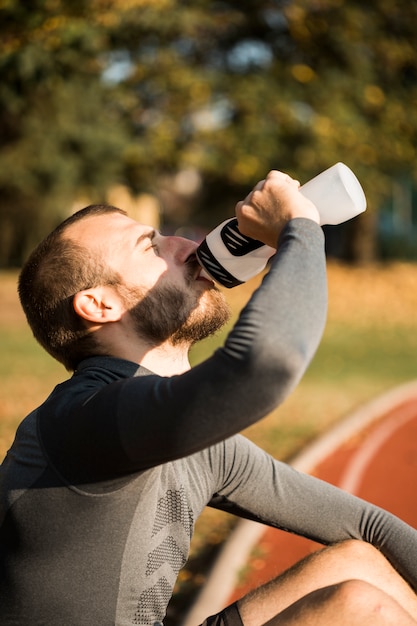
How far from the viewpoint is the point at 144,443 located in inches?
69.7

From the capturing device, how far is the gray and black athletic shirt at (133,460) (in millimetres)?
1709

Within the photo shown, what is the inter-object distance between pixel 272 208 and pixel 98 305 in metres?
0.55

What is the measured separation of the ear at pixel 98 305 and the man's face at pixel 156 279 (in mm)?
28

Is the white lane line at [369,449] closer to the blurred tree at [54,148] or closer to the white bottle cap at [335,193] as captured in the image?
the white bottle cap at [335,193]

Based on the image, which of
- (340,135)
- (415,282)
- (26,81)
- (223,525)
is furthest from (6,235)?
(223,525)

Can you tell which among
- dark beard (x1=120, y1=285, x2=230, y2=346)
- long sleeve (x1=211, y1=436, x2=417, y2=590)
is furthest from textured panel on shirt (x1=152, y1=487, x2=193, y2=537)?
dark beard (x1=120, y1=285, x2=230, y2=346)

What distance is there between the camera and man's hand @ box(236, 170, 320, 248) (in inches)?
75.7

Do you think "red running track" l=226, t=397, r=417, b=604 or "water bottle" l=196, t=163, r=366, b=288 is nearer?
"water bottle" l=196, t=163, r=366, b=288

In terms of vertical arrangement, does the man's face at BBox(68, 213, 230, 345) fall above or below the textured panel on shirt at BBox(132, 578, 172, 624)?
above

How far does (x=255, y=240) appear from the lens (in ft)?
7.31

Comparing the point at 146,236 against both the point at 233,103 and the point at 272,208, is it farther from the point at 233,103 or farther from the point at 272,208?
the point at 233,103

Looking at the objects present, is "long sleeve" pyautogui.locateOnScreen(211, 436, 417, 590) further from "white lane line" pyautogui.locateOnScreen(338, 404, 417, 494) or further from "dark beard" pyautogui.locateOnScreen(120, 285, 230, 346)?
"white lane line" pyautogui.locateOnScreen(338, 404, 417, 494)

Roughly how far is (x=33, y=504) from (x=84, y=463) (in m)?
0.19

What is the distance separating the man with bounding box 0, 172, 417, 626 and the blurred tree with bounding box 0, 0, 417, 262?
756 inches
